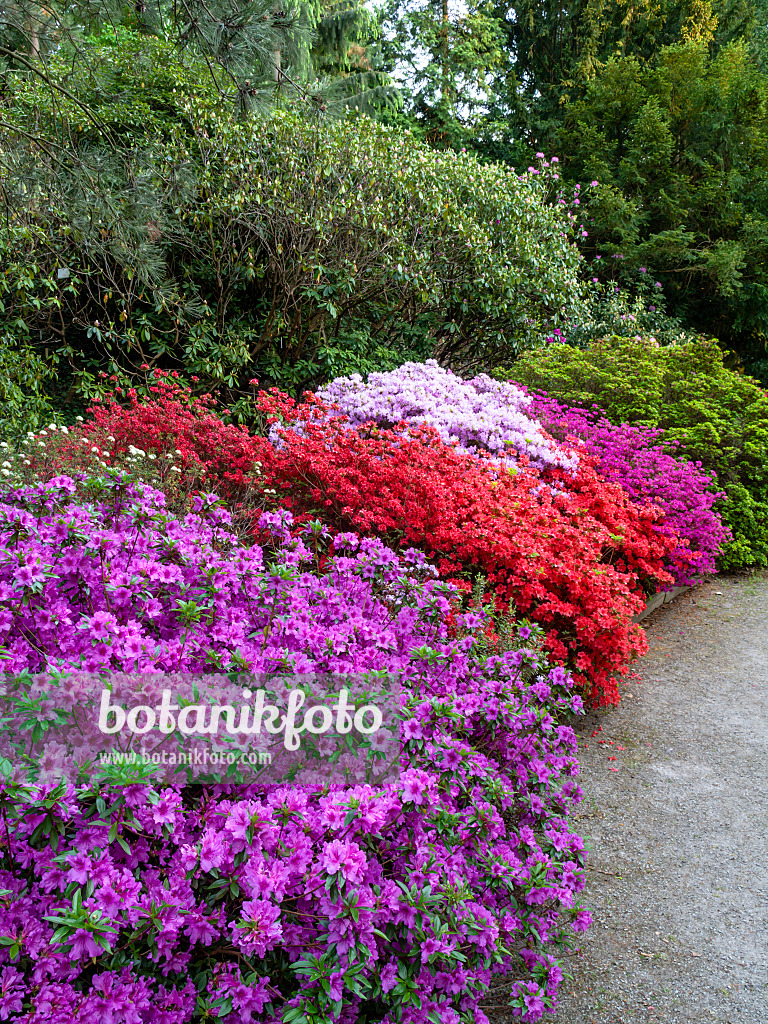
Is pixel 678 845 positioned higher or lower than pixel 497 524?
lower

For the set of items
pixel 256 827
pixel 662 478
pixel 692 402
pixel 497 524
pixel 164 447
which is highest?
pixel 256 827

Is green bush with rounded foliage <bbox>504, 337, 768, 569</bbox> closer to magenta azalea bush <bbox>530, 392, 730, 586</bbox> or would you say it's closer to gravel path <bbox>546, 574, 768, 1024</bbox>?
magenta azalea bush <bbox>530, 392, 730, 586</bbox>

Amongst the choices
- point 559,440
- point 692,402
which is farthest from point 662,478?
point 692,402

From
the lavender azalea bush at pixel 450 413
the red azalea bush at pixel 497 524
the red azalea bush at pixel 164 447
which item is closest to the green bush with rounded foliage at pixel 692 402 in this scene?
the lavender azalea bush at pixel 450 413

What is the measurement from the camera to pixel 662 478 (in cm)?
514

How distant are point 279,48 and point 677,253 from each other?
37.1ft

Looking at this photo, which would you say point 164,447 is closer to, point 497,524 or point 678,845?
point 497,524

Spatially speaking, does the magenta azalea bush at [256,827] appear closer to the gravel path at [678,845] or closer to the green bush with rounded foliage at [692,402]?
the gravel path at [678,845]

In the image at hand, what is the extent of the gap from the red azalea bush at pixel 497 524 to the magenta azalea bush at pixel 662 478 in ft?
1.58

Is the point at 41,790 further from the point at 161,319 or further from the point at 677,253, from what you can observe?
the point at 677,253

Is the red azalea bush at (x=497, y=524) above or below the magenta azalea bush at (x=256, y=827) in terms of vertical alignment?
below

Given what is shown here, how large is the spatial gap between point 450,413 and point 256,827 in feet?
13.7

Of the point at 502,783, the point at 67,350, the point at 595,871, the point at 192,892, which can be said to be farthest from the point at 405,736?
the point at 67,350

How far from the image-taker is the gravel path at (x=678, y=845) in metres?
1.99
